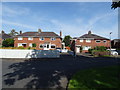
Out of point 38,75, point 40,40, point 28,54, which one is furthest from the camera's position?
point 40,40

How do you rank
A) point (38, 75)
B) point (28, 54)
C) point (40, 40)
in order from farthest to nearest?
point (40, 40)
point (28, 54)
point (38, 75)

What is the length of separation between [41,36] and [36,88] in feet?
102

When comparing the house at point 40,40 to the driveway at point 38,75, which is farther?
the house at point 40,40

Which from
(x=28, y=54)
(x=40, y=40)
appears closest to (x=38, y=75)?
(x=28, y=54)

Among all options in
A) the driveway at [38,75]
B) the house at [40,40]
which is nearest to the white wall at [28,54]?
the driveway at [38,75]

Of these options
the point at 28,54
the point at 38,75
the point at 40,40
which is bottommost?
the point at 38,75

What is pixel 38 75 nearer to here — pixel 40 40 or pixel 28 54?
pixel 28 54

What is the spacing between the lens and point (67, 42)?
67.1 metres

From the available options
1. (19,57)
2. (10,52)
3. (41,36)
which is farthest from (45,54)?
(41,36)

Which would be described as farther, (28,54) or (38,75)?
(28,54)

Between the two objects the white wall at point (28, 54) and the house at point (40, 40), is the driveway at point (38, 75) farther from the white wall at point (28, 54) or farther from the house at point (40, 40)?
the house at point (40, 40)

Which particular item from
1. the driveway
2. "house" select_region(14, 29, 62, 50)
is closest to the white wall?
the driveway

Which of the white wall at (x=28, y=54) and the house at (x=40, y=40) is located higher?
the house at (x=40, y=40)

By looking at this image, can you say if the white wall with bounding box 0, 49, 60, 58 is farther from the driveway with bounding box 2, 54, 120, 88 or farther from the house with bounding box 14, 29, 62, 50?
the house with bounding box 14, 29, 62, 50
